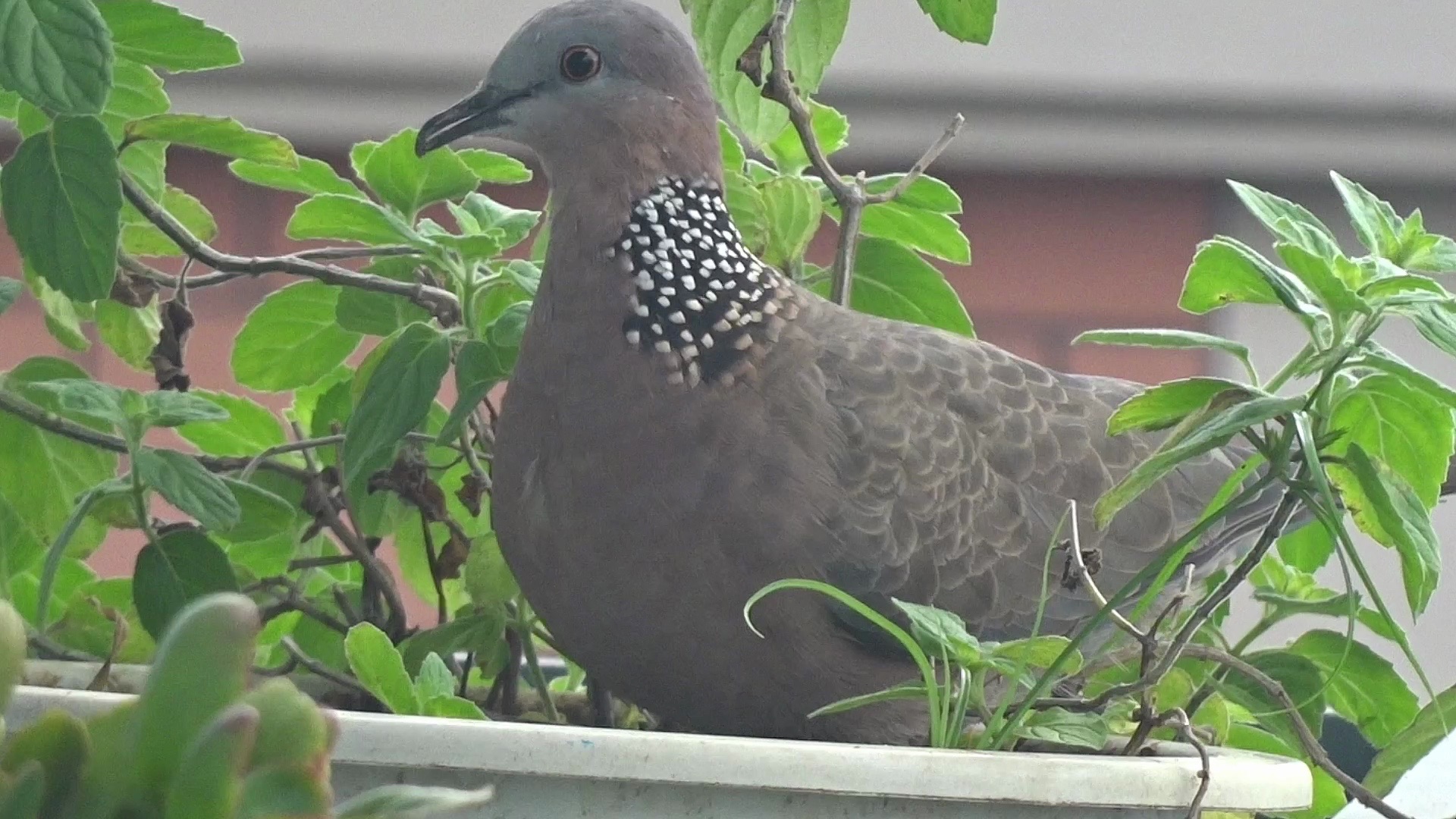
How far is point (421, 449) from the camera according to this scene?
826 millimetres

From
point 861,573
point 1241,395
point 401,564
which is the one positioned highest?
point 1241,395

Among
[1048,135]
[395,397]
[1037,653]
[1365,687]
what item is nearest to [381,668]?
[395,397]

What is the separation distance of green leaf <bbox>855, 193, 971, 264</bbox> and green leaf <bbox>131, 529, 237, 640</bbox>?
0.37 m

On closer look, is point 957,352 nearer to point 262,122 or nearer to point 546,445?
point 546,445

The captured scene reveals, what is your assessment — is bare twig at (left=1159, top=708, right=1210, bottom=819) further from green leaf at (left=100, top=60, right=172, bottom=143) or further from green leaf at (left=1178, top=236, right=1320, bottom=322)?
green leaf at (left=100, top=60, right=172, bottom=143)

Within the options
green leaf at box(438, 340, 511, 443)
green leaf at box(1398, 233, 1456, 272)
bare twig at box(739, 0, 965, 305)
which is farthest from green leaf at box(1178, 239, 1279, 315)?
green leaf at box(438, 340, 511, 443)

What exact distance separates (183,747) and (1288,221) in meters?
0.45

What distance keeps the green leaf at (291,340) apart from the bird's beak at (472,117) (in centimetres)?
12

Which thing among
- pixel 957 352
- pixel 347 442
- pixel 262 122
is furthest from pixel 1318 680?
pixel 262 122

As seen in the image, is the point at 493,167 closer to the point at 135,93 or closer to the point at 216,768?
the point at 135,93

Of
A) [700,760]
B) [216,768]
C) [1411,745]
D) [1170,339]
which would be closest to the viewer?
[216,768]

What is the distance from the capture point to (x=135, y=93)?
750mm

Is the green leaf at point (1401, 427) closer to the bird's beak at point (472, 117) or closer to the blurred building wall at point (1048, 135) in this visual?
the bird's beak at point (472, 117)

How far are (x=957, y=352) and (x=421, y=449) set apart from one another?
0.89 ft
